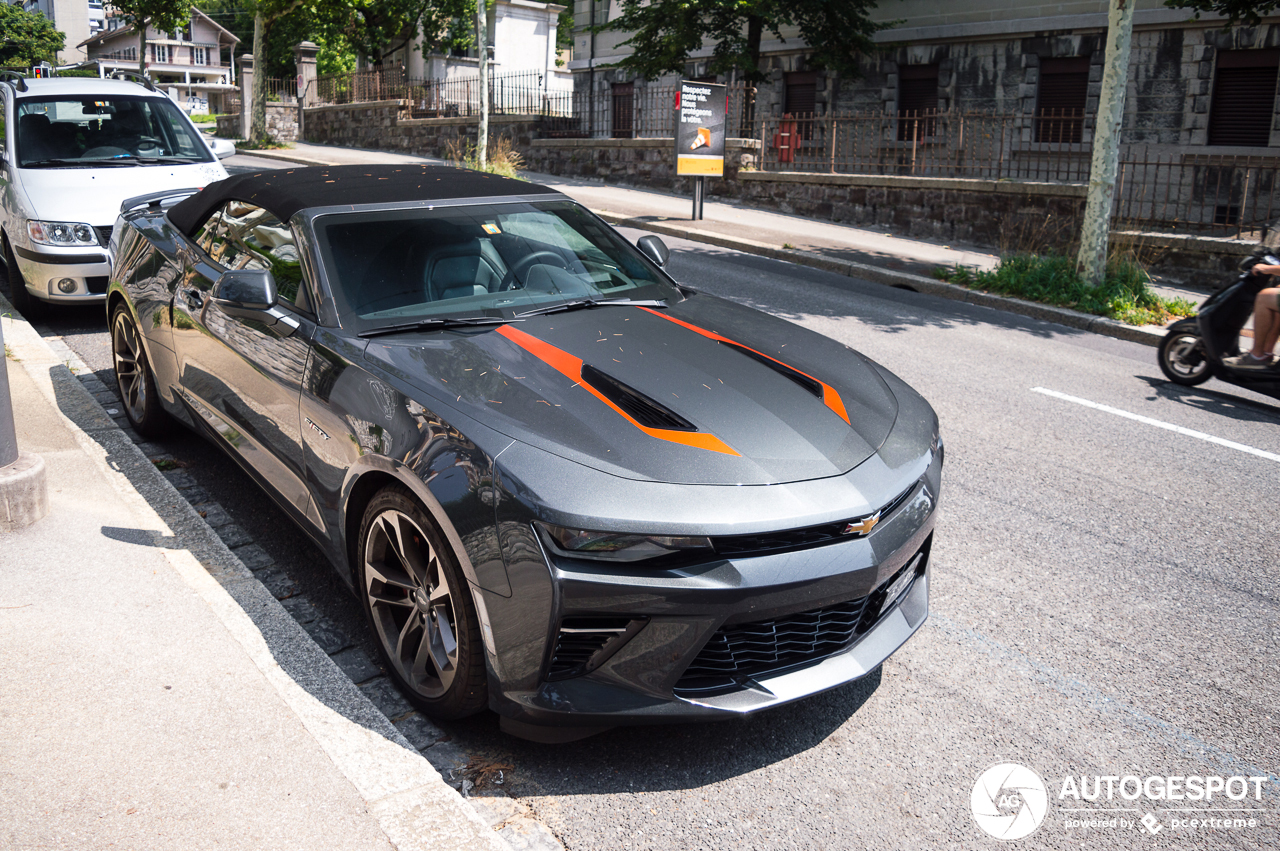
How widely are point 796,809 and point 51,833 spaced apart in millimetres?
1950

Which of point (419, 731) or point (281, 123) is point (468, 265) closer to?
point (419, 731)

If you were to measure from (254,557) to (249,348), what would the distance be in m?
0.94

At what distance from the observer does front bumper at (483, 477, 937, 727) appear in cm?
261

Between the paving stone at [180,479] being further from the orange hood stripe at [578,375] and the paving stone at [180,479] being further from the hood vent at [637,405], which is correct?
the hood vent at [637,405]

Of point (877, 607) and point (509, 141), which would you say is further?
point (509, 141)

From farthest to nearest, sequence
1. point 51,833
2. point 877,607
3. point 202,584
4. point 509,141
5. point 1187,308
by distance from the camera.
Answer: point 509,141
point 1187,308
point 202,584
point 877,607
point 51,833

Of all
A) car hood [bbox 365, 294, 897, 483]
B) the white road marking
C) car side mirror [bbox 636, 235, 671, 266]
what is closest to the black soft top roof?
car side mirror [bbox 636, 235, 671, 266]

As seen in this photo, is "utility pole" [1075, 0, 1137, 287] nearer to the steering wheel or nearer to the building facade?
the steering wheel

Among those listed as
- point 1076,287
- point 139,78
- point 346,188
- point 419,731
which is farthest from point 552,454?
point 1076,287

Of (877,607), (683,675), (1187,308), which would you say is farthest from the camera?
(1187,308)

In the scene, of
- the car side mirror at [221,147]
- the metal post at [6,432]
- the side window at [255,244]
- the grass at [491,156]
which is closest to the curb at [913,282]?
the grass at [491,156]

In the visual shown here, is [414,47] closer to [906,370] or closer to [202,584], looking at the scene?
[906,370]

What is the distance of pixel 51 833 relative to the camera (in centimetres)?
248

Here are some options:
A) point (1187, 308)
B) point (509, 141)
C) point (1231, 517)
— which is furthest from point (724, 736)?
point (509, 141)
